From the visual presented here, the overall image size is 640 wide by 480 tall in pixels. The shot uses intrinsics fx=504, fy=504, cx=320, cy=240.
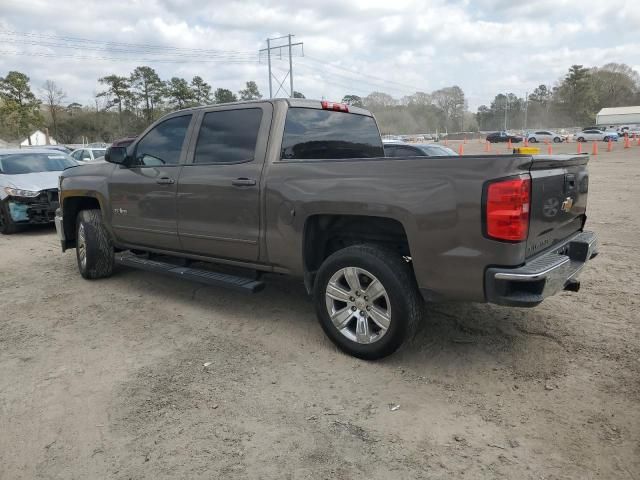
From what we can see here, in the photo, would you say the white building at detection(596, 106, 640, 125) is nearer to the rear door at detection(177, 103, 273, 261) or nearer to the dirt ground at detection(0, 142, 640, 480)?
the dirt ground at detection(0, 142, 640, 480)

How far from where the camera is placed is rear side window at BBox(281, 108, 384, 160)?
14.1 ft

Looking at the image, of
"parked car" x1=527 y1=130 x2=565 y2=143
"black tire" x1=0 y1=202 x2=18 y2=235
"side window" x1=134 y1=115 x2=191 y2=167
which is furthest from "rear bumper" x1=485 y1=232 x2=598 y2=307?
"parked car" x1=527 y1=130 x2=565 y2=143

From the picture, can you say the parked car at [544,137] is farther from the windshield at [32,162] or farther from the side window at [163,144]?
the side window at [163,144]

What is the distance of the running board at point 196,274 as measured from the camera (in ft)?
14.0

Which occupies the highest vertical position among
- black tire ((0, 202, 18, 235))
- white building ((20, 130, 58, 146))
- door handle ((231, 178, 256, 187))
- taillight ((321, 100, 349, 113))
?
white building ((20, 130, 58, 146))

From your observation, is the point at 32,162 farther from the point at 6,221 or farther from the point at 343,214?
the point at 343,214

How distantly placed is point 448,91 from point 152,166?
129380mm

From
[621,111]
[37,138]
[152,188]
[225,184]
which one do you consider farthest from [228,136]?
[621,111]

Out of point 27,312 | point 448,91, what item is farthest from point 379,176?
point 448,91

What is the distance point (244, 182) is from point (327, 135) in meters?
0.96

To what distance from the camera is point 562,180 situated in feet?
11.4

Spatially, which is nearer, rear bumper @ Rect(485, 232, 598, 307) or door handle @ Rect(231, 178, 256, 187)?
rear bumper @ Rect(485, 232, 598, 307)

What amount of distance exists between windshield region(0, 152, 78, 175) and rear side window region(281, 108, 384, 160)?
8.20 m

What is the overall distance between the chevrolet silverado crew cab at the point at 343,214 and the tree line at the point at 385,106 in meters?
22.5
